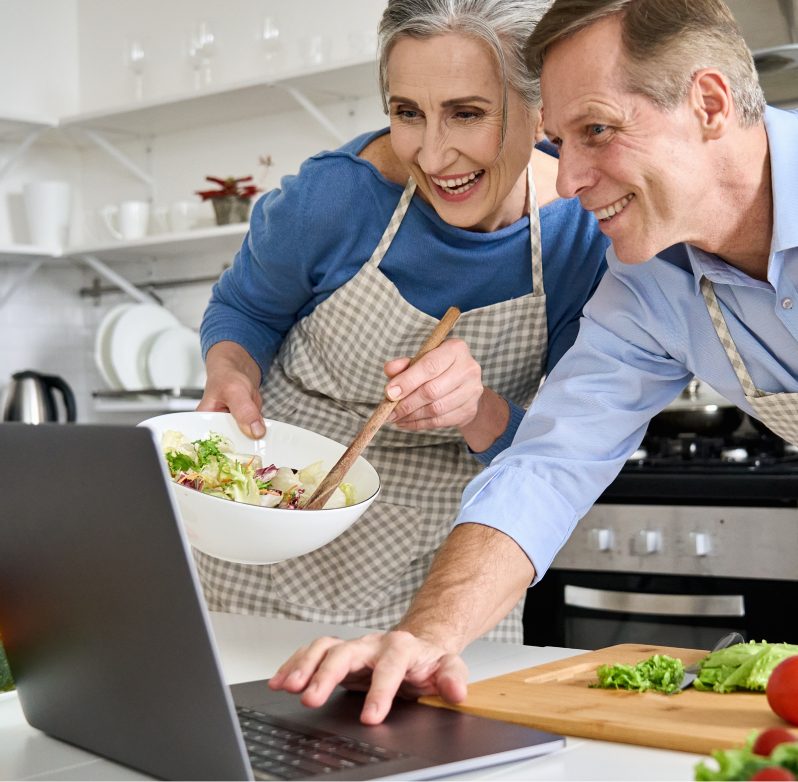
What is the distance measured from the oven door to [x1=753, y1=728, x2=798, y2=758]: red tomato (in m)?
1.44

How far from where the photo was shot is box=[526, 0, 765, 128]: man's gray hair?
1.05 metres

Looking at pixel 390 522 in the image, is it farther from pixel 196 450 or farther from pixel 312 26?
pixel 312 26

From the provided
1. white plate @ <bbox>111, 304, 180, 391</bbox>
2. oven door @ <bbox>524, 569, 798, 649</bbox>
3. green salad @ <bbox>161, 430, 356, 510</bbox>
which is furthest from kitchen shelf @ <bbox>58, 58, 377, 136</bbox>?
green salad @ <bbox>161, 430, 356, 510</bbox>

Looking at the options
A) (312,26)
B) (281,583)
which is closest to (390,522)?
(281,583)

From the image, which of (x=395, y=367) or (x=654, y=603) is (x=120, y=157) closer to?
(x=654, y=603)

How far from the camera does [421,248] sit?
54.9 inches

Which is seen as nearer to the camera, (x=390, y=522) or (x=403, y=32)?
(x=403, y=32)

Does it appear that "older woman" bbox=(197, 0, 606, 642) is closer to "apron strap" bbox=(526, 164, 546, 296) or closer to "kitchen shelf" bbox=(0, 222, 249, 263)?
"apron strap" bbox=(526, 164, 546, 296)

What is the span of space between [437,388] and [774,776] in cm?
82

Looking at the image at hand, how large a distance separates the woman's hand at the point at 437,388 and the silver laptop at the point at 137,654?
465 mm

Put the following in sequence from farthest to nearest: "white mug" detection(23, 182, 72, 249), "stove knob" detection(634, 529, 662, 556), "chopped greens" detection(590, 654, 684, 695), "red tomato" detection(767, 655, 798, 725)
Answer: "white mug" detection(23, 182, 72, 249)
"stove knob" detection(634, 529, 662, 556)
"chopped greens" detection(590, 654, 684, 695)
"red tomato" detection(767, 655, 798, 725)

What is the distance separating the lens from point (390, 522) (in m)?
1.46

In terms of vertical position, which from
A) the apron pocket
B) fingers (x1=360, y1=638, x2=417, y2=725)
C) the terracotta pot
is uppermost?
the terracotta pot

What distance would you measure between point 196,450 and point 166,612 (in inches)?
21.6
